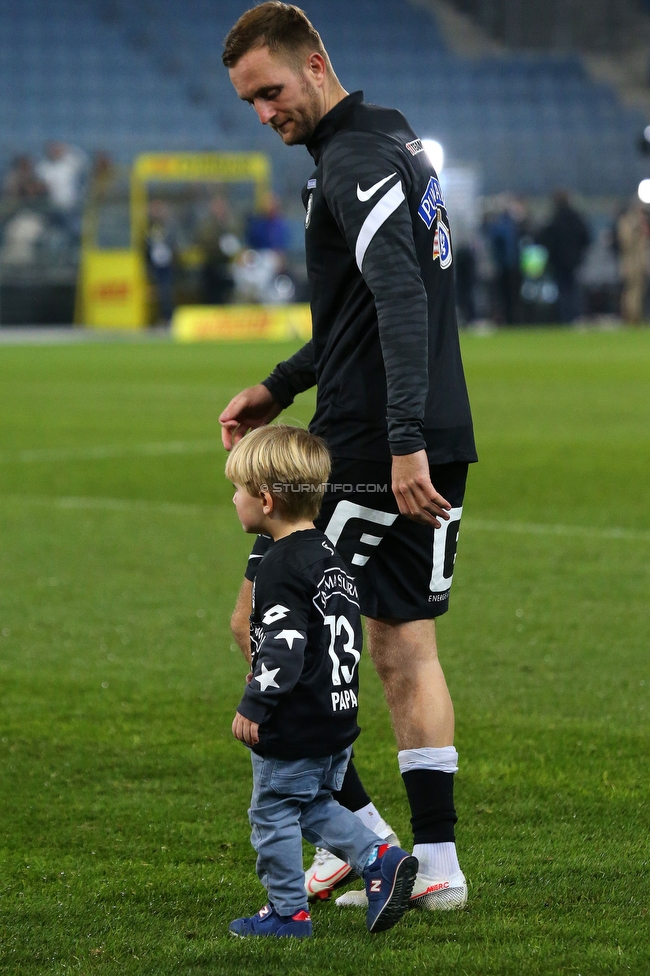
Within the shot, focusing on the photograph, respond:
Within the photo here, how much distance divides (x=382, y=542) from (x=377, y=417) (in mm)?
286

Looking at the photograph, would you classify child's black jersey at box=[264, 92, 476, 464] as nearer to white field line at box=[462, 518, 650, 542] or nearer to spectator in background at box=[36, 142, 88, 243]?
white field line at box=[462, 518, 650, 542]

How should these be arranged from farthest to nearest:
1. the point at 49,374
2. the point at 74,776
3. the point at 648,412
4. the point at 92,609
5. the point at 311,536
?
the point at 49,374 < the point at 648,412 < the point at 92,609 < the point at 74,776 < the point at 311,536

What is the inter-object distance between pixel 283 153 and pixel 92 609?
3015cm

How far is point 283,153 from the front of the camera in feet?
117

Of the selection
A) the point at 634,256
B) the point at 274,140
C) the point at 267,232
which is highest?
the point at 274,140

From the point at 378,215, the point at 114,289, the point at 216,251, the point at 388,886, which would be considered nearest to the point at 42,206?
the point at 114,289

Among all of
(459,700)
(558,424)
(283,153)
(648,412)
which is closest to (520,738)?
(459,700)

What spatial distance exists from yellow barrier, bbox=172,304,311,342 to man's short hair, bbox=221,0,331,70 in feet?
83.2

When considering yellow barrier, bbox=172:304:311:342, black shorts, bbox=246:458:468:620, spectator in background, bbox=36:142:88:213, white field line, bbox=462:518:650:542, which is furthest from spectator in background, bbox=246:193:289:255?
black shorts, bbox=246:458:468:620

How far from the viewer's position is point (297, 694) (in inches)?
121

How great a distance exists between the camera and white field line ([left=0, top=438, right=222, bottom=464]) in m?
11.9

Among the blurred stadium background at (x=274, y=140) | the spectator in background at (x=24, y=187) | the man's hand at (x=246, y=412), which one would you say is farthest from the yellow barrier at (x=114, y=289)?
the man's hand at (x=246, y=412)

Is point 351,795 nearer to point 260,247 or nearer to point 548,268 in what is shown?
point 260,247

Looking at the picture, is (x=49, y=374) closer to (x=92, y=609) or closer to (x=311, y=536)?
(x=92, y=609)
